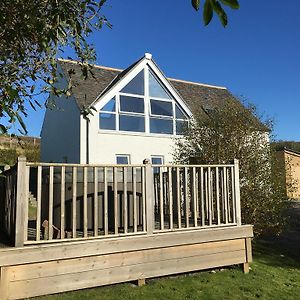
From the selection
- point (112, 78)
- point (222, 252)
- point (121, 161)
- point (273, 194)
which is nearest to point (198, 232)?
point (222, 252)

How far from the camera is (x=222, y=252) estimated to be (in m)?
7.05

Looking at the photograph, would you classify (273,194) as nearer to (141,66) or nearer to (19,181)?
(19,181)

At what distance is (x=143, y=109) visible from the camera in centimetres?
1928

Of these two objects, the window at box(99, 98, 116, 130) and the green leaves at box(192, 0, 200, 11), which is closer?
the green leaves at box(192, 0, 200, 11)

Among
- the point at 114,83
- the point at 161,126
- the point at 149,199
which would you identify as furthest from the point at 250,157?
the point at 114,83

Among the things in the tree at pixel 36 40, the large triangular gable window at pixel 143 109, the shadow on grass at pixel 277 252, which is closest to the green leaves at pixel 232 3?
the tree at pixel 36 40

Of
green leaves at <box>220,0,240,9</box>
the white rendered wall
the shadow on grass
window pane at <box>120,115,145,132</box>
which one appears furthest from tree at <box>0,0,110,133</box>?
window pane at <box>120,115,145,132</box>

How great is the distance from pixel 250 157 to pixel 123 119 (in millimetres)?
10100

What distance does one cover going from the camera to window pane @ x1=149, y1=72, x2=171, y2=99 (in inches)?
778

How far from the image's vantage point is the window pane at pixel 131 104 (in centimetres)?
1878

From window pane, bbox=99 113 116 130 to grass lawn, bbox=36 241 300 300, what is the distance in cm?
1181

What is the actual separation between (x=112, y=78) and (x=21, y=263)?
56.6 feet

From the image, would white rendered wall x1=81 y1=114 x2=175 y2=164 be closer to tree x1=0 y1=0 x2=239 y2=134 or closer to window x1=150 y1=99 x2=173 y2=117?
window x1=150 y1=99 x2=173 y2=117

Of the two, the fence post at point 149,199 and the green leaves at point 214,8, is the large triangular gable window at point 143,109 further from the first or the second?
the green leaves at point 214,8
